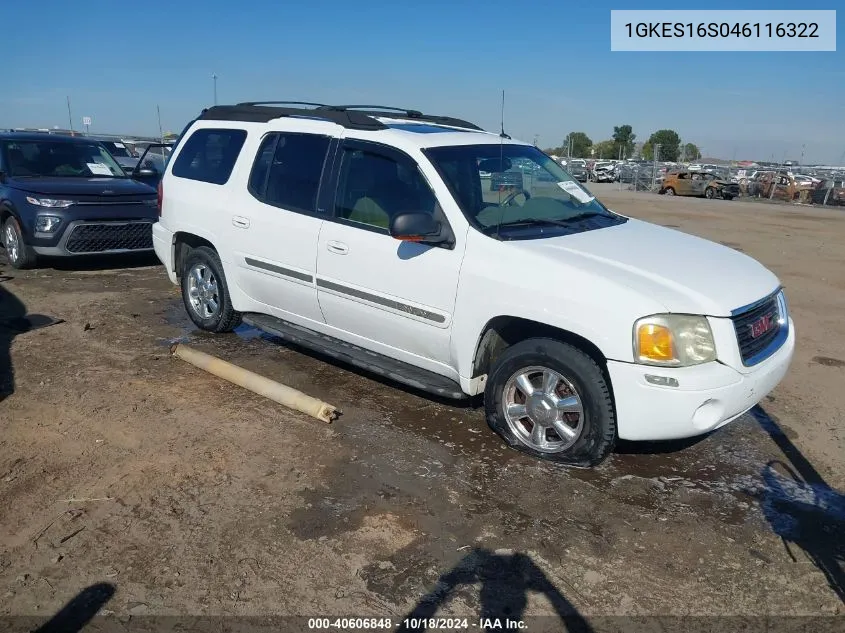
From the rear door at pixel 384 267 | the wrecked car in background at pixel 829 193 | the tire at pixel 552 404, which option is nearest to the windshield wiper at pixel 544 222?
the rear door at pixel 384 267

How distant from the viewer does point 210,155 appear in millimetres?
6172

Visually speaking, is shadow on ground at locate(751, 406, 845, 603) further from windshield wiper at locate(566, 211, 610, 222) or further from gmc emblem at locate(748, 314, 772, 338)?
windshield wiper at locate(566, 211, 610, 222)

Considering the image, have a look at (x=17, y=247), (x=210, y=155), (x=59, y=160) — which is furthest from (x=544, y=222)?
(x=59, y=160)

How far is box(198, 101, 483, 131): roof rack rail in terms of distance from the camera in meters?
5.15

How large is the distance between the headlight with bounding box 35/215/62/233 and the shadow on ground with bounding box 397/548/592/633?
293 inches

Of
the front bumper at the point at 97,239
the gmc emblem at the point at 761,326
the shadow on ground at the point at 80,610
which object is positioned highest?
the gmc emblem at the point at 761,326

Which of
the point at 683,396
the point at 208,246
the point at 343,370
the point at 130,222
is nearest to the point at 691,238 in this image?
the point at 683,396

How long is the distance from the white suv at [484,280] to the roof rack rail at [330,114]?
0.08 ft

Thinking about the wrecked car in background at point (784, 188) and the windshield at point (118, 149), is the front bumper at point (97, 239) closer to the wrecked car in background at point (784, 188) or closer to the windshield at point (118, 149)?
the windshield at point (118, 149)

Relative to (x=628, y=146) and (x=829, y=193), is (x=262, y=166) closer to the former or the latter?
(x=829, y=193)

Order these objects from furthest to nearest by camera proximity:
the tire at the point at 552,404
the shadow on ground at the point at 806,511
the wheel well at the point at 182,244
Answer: the wheel well at the point at 182,244 → the tire at the point at 552,404 → the shadow on ground at the point at 806,511

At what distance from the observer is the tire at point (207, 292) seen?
611cm

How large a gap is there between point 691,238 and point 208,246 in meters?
3.96

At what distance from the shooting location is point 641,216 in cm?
2064
